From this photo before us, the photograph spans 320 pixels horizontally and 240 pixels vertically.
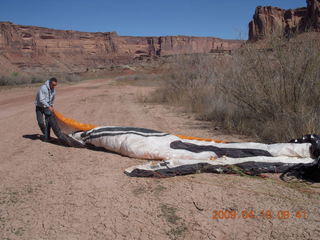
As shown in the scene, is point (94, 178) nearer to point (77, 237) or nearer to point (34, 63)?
point (77, 237)

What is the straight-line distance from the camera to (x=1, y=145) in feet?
20.8

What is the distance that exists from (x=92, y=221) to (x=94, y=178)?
1197 mm

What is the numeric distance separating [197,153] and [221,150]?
0.38 m

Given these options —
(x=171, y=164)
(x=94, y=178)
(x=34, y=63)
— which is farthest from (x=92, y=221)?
(x=34, y=63)

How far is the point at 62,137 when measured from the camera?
6098mm

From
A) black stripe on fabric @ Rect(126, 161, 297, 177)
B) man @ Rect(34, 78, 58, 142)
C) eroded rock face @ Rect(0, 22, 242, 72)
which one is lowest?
black stripe on fabric @ Rect(126, 161, 297, 177)

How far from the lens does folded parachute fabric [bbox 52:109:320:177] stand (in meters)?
4.30

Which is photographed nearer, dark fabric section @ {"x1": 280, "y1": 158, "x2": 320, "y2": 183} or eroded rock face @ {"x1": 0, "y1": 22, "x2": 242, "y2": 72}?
dark fabric section @ {"x1": 280, "y1": 158, "x2": 320, "y2": 183}
